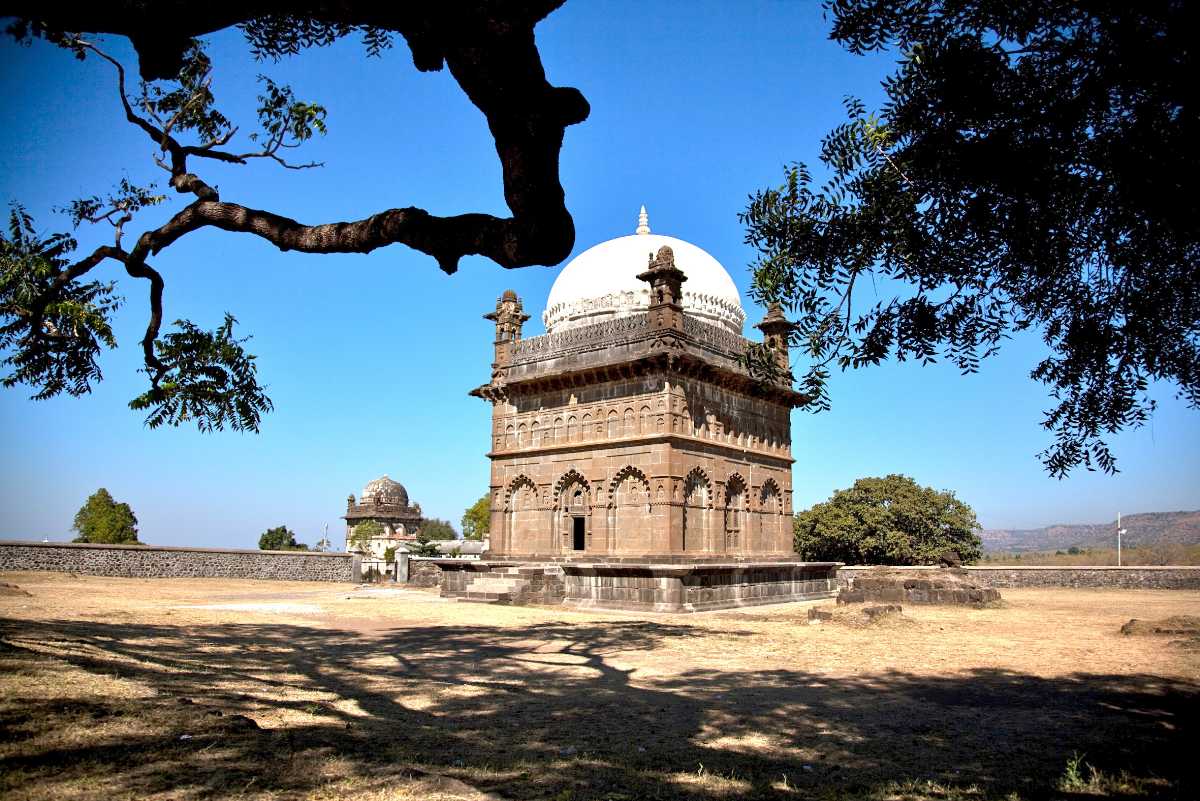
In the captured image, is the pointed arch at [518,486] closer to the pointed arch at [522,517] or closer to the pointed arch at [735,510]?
the pointed arch at [522,517]

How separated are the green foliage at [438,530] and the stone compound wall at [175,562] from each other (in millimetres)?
44516

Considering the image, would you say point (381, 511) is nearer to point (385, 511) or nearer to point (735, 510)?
point (385, 511)

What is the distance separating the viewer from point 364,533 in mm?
62625

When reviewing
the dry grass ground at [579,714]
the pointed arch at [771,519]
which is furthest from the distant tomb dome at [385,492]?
the dry grass ground at [579,714]

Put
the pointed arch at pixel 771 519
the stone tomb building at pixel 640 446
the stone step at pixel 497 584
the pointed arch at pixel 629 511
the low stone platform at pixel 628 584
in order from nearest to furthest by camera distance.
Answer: the low stone platform at pixel 628 584 → the stone tomb building at pixel 640 446 → the stone step at pixel 497 584 → the pointed arch at pixel 629 511 → the pointed arch at pixel 771 519

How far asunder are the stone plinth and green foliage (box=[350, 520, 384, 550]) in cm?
4330

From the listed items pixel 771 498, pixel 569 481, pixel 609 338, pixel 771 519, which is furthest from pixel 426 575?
pixel 771 498

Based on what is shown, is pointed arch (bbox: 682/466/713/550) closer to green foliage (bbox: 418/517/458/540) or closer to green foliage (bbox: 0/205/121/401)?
green foliage (bbox: 0/205/121/401)

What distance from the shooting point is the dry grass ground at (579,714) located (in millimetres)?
4746

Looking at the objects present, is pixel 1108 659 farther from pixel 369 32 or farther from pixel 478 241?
Result: pixel 369 32

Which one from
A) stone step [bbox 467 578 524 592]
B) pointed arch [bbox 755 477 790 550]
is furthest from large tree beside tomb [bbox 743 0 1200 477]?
pointed arch [bbox 755 477 790 550]

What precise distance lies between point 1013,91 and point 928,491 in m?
37.9

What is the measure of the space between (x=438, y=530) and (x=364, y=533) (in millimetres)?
25197

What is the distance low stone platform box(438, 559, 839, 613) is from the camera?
68.0ft
